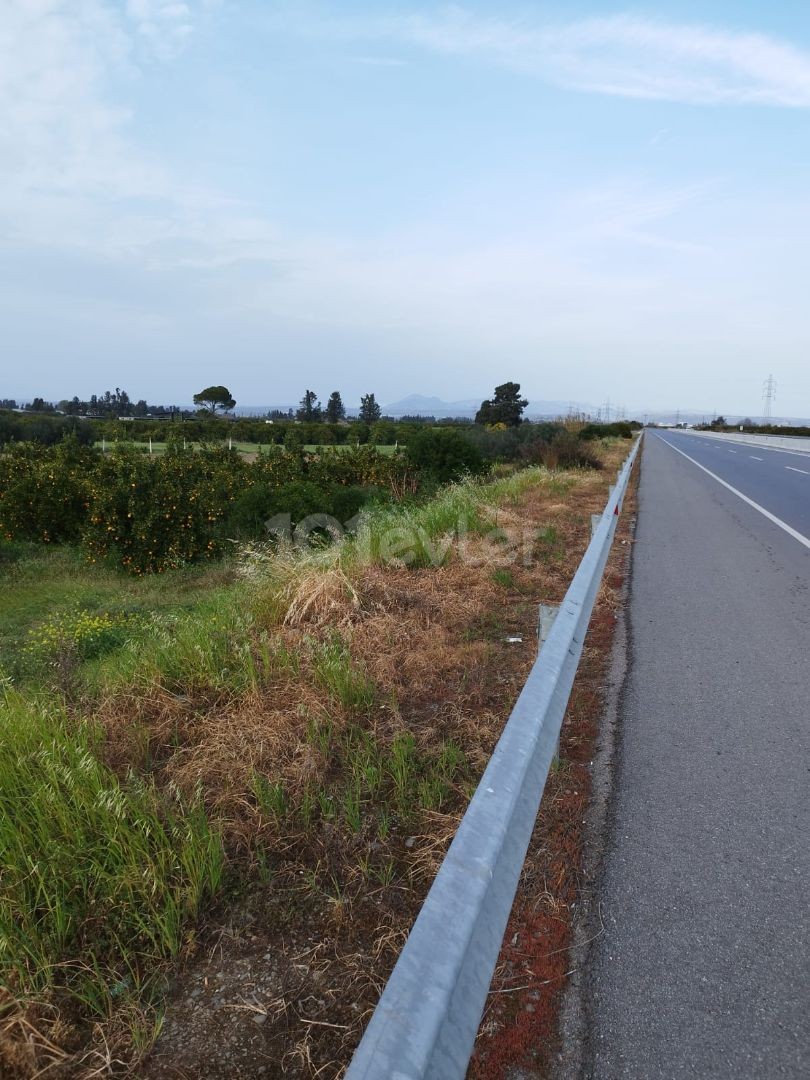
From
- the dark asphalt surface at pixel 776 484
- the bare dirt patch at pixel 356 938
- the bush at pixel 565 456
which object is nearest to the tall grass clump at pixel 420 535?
the bare dirt patch at pixel 356 938

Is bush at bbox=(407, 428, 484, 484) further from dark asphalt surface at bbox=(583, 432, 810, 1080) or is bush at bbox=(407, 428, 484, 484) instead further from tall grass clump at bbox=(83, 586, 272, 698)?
tall grass clump at bbox=(83, 586, 272, 698)

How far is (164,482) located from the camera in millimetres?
14219

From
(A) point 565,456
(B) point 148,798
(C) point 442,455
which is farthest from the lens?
(A) point 565,456

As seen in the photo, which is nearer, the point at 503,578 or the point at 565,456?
the point at 503,578

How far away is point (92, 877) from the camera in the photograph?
93.4 inches

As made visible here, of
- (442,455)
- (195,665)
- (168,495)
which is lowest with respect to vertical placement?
(195,665)

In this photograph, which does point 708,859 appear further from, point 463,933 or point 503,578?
point 503,578

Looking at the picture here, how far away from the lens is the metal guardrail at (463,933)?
Answer: 3.93 feet

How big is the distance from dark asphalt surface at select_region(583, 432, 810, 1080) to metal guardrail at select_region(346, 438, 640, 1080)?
51cm

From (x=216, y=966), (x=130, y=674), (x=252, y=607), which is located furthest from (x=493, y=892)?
(x=252, y=607)

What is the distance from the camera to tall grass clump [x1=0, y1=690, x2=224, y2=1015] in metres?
2.01

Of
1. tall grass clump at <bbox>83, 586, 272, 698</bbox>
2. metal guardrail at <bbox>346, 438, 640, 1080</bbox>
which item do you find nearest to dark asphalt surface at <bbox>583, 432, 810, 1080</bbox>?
metal guardrail at <bbox>346, 438, 640, 1080</bbox>

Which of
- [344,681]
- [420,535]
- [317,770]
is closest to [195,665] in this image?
[344,681]

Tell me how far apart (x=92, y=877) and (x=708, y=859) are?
2254 millimetres
